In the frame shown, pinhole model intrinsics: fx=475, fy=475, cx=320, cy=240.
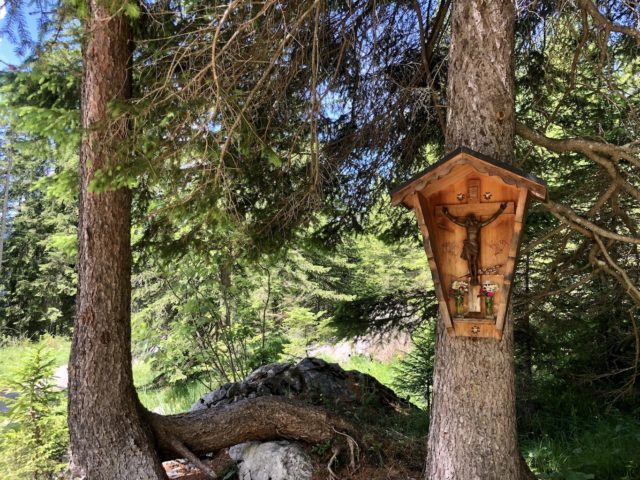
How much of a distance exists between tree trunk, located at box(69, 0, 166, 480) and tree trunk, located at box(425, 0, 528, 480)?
256cm

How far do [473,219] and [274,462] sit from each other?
294 cm

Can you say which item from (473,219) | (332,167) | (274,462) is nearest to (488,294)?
(473,219)

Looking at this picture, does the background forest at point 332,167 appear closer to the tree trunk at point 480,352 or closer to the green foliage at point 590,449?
the green foliage at point 590,449

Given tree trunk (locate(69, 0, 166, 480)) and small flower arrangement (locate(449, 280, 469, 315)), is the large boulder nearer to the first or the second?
tree trunk (locate(69, 0, 166, 480))

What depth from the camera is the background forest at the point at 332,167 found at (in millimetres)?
3871

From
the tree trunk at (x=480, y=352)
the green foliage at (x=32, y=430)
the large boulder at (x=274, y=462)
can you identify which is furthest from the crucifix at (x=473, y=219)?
the green foliage at (x=32, y=430)

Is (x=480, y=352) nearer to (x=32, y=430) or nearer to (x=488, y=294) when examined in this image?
(x=488, y=294)

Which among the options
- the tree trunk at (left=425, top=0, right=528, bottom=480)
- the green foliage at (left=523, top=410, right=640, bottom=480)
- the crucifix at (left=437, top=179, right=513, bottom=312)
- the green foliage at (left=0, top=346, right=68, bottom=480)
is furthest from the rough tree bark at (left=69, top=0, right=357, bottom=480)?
the green foliage at (left=523, top=410, right=640, bottom=480)

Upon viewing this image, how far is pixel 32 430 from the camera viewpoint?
4207mm

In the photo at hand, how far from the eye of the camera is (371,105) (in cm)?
531

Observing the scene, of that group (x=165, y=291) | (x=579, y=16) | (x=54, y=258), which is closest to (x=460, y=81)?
(x=579, y=16)

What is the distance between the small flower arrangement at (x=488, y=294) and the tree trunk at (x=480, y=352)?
27 cm

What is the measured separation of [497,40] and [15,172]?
73.9 ft

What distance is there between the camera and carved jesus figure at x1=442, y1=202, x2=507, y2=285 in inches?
131
